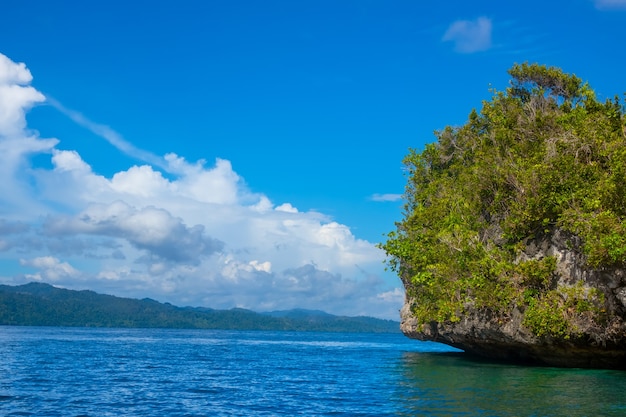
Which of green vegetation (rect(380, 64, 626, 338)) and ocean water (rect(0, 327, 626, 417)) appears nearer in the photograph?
ocean water (rect(0, 327, 626, 417))

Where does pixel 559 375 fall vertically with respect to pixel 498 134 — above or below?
below

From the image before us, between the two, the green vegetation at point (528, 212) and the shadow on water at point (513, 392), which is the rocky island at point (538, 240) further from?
the shadow on water at point (513, 392)

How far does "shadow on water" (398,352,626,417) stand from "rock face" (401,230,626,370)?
108 cm

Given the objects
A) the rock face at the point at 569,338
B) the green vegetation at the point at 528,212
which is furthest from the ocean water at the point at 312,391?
the green vegetation at the point at 528,212

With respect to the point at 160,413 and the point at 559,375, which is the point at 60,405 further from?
the point at 559,375

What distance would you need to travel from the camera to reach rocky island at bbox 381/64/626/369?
25438 mm

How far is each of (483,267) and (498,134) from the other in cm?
859

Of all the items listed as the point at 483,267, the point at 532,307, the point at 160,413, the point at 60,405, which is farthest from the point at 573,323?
the point at 60,405

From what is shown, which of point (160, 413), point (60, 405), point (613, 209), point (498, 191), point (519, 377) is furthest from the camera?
point (498, 191)

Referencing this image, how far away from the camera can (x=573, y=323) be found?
86.4ft

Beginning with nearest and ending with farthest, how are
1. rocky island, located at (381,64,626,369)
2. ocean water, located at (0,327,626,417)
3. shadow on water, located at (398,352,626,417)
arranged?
shadow on water, located at (398,352,626,417) → ocean water, located at (0,327,626,417) → rocky island, located at (381,64,626,369)

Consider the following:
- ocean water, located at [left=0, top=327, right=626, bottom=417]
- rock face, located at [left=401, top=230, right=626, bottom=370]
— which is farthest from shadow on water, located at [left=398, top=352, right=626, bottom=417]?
rock face, located at [left=401, top=230, right=626, bottom=370]

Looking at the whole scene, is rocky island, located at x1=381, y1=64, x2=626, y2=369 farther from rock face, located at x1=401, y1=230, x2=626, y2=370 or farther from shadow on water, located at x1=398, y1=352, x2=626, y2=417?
shadow on water, located at x1=398, y1=352, x2=626, y2=417

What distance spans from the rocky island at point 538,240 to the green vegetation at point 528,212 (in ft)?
0.20
